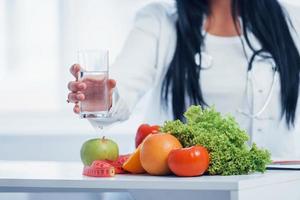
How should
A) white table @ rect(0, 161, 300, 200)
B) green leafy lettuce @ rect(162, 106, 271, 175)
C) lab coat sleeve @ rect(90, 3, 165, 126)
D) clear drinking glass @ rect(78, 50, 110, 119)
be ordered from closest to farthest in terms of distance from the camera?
white table @ rect(0, 161, 300, 200) → green leafy lettuce @ rect(162, 106, 271, 175) → clear drinking glass @ rect(78, 50, 110, 119) → lab coat sleeve @ rect(90, 3, 165, 126)

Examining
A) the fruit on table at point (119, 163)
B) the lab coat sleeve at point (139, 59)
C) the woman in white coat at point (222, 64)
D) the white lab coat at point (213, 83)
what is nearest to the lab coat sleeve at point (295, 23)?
the woman in white coat at point (222, 64)

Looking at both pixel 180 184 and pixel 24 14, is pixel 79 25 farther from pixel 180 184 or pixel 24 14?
pixel 180 184

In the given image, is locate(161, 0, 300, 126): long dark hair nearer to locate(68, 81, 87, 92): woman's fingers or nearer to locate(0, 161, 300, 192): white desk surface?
locate(68, 81, 87, 92): woman's fingers

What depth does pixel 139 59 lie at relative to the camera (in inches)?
104

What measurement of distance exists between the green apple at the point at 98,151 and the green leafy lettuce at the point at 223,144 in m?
0.18

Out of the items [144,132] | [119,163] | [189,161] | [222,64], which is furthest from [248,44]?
[189,161]

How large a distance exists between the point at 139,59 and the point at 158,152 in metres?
1.20

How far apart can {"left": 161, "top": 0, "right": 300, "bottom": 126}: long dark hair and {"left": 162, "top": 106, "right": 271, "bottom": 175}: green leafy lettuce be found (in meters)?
1.07

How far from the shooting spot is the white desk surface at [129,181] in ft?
4.38

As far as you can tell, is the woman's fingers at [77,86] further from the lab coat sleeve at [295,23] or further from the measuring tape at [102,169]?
the lab coat sleeve at [295,23]

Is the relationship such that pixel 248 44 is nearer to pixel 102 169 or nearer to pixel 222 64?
pixel 222 64

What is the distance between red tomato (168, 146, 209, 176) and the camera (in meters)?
1.41

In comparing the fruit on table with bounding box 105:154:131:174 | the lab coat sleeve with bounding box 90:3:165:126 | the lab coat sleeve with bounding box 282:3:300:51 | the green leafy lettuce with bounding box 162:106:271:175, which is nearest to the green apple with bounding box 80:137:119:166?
the fruit on table with bounding box 105:154:131:174

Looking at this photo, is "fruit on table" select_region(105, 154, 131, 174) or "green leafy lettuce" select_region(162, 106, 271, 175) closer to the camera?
"green leafy lettuce" select_region(162, 106, 271, 175)
